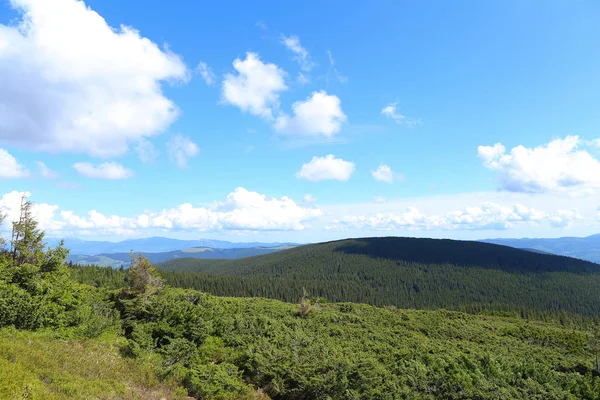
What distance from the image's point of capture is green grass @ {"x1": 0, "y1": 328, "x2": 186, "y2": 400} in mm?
10297

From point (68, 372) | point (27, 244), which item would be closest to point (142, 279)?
point (27, 244)

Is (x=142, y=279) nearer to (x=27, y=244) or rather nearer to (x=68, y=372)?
(x=27, y=244)

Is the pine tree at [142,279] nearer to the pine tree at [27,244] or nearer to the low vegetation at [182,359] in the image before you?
the low vegetation at [182,359]

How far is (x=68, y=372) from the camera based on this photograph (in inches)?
501

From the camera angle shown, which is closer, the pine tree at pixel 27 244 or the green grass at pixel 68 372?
the green grass at pixel 68 372

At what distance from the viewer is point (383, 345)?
29.0 metres

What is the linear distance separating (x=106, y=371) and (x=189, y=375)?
389cm

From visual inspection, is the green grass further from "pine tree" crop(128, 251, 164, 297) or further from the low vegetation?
"pine tree" crop(128, 251, 164, 297)

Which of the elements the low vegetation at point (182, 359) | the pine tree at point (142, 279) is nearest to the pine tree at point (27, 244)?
the low vegetation at point (182, 359)

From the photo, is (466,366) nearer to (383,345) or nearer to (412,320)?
(383,345)

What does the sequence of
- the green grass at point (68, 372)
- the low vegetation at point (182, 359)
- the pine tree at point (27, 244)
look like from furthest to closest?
the pine tree at point (27, 244) → the low vegetation at point (182, 359) → the green grass at point (68, 372)

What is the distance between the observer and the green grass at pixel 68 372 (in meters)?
10.3

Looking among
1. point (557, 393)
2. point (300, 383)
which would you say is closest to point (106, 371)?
point (300, 383)

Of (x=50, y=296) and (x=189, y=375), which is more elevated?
(x=50, y=296)
